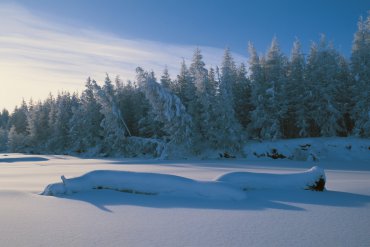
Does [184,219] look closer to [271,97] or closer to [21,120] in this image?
[271,97]

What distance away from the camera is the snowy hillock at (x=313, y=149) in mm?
34875


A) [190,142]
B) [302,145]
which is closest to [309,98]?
[302,145]

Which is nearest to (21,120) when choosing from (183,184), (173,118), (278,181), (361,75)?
(173,118)

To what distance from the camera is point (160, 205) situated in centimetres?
818

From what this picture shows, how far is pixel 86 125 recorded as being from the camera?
4962 cm

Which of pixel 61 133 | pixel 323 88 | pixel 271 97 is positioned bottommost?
pixel 61 133

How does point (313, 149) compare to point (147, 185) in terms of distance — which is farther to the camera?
point (313, 149)

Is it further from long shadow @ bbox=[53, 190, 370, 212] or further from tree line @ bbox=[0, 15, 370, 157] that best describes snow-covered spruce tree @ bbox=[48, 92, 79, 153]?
long shadow @ bbox=[53, 190, 370, 212]

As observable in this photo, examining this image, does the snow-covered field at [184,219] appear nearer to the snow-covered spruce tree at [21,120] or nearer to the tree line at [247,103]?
the tree line at [247,103]

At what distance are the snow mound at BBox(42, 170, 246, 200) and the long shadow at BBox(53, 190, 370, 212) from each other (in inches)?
7.8

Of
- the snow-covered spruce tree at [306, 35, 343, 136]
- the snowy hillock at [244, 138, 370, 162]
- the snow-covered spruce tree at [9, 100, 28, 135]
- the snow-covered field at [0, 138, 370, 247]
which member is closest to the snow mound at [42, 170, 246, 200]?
the snow-covered field at [0, 138, 370, 247]

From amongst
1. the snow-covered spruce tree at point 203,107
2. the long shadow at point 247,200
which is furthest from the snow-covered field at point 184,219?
the snow-covered spruce tree at point 203,107

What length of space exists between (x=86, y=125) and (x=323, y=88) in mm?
35186

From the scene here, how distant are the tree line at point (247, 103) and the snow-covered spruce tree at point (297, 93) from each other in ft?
0.40
